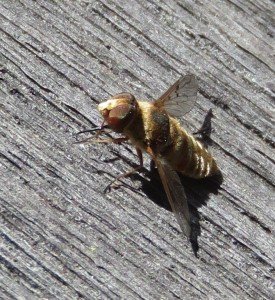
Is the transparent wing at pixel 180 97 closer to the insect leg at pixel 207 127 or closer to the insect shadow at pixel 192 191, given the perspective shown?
the insect leg at pixel 207 127

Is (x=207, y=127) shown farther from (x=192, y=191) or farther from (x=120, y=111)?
(x=120, y=111)

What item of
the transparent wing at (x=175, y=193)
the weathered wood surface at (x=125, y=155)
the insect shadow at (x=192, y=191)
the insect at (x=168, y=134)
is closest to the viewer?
the weathered wood surface at (x=125, y=155)

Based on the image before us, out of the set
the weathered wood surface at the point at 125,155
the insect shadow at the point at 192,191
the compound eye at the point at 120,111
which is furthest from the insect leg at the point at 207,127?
the compound eye at the point at 120,111

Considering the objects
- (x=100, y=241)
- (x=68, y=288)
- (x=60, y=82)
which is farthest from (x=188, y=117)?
(x=68, y=288)

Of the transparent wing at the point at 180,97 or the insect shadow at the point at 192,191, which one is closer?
the insect shadow at the point at 192,191

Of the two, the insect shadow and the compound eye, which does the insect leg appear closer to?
the insect shadow

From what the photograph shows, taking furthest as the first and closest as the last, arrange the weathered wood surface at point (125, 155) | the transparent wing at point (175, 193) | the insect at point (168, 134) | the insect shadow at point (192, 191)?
the insect at point (168, 134) < the insect shadow at point (192, 191) < the transparent wing at point (175, 193) < the weathered wood surface at point (125, 155)

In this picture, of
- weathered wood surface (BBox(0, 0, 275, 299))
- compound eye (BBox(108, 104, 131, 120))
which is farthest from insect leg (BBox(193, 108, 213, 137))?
compound eye (BBox(108, 104, 131, 120))

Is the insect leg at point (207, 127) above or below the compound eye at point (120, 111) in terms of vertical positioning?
above
